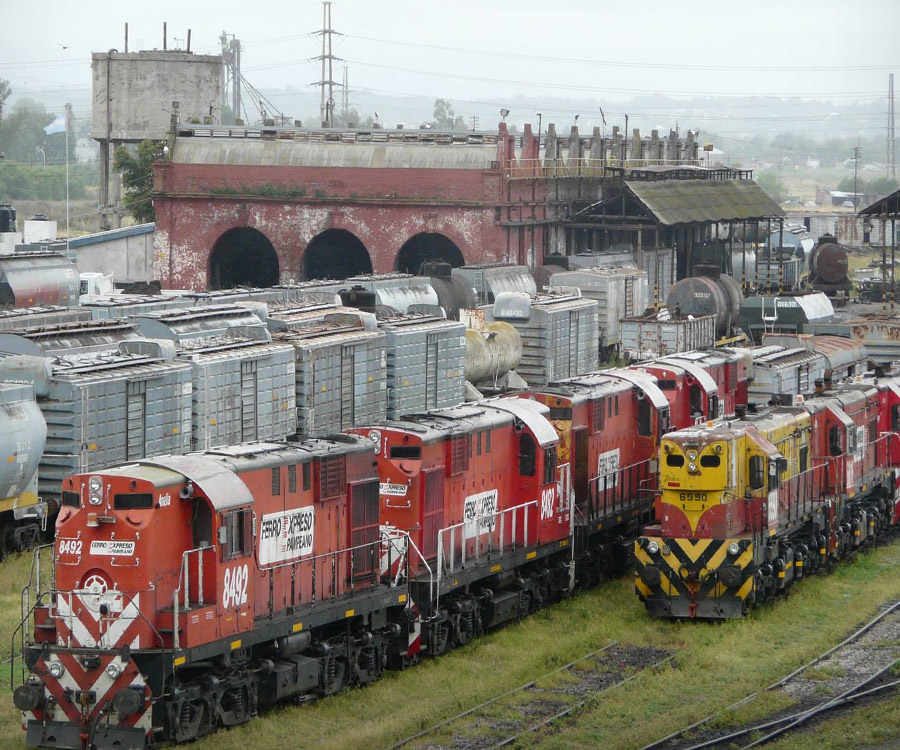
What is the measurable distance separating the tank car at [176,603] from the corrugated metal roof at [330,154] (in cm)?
4424

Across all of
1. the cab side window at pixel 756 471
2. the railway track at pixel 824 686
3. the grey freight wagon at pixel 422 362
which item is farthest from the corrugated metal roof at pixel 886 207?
the cab side window at pixel 756 471

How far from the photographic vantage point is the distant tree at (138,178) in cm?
7694

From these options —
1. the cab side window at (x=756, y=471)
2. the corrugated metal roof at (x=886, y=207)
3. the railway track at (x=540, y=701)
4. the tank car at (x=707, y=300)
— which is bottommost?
the railway track at (x=540, y=701)

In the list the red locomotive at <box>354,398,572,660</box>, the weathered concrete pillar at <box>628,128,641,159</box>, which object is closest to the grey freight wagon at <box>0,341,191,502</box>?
the red locomotive at <box>354,398,572,660</box>

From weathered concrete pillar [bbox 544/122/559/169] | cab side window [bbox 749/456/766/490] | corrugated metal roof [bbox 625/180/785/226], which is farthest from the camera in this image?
weathered concrete pillar [bbox 544/122/559/169]

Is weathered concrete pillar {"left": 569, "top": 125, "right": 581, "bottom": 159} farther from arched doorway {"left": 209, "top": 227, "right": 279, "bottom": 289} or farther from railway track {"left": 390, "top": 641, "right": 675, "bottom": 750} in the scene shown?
railway track {"left": 390, "top": 641, "right": 675, "bottom": 750}

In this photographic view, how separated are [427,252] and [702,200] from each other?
1440 centimetres

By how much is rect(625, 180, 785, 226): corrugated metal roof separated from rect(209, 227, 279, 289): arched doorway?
16.5 m

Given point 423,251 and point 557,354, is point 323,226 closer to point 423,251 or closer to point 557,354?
point 423,251

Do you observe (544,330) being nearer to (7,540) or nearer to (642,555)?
(642,555)

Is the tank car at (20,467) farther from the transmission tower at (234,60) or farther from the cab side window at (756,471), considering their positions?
the transmission tower at (234,60)

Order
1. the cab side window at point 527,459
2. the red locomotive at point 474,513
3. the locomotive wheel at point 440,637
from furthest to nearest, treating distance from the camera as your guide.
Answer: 1. the cab side window at point 527,459
2. the locomotive wheel at point 440,637
3. the red locomotive at point 474,513

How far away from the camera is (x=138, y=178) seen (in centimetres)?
7781

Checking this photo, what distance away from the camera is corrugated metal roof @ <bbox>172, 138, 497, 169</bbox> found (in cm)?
6191
